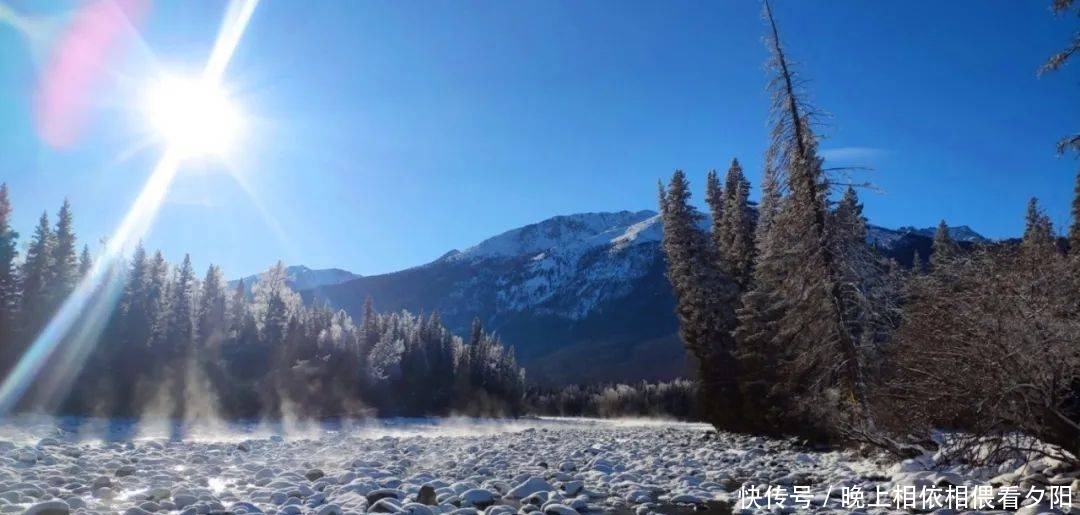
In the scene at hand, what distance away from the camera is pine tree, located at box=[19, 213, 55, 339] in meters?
45.1

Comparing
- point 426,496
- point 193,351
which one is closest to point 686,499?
point 426,496

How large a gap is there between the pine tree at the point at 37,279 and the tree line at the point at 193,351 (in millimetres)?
79

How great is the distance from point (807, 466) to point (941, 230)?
3992 centimetres

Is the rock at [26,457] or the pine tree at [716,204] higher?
the pine tree at [716,204]

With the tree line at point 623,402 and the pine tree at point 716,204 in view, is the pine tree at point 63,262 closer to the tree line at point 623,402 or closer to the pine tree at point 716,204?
the pine tree at point 716,204

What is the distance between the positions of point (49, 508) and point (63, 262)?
49602 mm

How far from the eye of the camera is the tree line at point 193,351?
43.4 metres

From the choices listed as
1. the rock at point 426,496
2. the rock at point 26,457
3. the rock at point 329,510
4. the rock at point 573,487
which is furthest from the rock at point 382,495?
the rock at point 26,457

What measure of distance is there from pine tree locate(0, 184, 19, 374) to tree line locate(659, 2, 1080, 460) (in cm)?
4386

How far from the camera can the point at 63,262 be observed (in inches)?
1916

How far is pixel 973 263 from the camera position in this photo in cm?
1162

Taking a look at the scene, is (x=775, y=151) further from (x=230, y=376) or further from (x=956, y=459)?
(x=230, y=376)

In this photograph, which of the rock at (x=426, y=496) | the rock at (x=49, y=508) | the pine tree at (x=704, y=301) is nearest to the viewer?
the rock at (x=49, y=508)

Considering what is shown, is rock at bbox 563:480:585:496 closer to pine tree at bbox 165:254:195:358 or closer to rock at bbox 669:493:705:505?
rock at bbox 669:493:705:505
